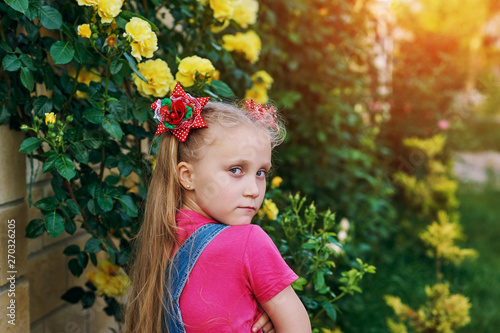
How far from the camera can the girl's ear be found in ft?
4.27

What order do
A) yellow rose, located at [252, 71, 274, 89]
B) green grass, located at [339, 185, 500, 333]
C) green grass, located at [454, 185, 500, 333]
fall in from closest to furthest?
yellow rose, located at [252, 71, 274, 89], green grass, located at [339, 185, 500, 333], green grass, located at [454, 185, 500, 333]

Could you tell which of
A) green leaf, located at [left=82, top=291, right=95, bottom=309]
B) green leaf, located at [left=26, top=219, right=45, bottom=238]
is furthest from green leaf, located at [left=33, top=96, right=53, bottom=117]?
green leaf, located at [left=82, top=291, right=95, bottom=309]

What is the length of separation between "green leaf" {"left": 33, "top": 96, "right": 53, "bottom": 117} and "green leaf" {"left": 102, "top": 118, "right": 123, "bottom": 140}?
200 mm

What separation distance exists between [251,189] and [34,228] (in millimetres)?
736

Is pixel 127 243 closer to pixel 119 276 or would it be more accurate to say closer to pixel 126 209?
pixel 119 276

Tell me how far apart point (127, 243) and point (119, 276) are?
0.12 m

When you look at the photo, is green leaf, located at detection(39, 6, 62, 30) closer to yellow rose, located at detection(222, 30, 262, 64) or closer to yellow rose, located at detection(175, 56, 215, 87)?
yellow rose, located at detection(175, 56, 215, 87)

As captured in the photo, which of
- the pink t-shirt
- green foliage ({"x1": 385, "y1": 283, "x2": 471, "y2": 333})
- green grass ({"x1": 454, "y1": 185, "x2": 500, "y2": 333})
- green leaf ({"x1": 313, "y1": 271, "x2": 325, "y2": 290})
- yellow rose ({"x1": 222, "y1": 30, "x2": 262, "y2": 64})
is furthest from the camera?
green grass ({"x1": 454, "y1": 185, "x2": 500, "y2": 333})

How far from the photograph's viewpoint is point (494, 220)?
16.8 feet

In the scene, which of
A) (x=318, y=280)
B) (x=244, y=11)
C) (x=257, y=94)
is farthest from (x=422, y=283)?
(x=244, y=11)

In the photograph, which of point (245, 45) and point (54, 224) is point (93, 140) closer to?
point (54, 224)

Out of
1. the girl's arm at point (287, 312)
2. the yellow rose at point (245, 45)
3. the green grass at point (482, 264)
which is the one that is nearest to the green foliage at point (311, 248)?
the girl's arm at point (287, 312)

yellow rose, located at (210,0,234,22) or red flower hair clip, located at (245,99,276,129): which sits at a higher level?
yellow rose, located at (210,0,234,22)

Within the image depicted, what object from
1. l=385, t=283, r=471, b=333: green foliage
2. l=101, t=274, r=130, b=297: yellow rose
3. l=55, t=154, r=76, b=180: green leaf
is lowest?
l=385, t=283, r=471, b=333: green foliage
